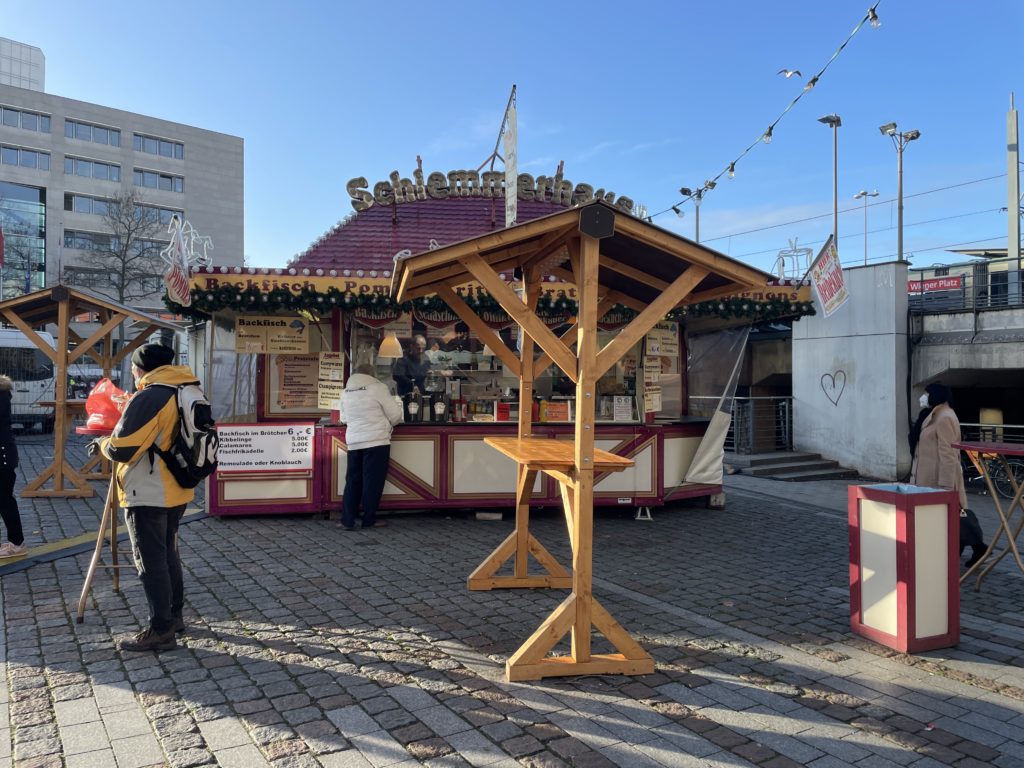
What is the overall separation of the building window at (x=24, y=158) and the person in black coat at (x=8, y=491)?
56214 mm

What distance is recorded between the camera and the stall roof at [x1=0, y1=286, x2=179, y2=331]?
9203 mm

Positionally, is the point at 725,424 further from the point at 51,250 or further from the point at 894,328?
the point at 51,250

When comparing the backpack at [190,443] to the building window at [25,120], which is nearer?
the backpack at [190,443]

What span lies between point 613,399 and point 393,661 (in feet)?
18.7

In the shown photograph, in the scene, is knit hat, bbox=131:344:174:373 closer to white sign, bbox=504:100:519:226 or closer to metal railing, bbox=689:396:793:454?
white sign, bbox=504:100:519:226

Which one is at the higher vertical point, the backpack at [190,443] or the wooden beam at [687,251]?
the wooden beam at [687,251]

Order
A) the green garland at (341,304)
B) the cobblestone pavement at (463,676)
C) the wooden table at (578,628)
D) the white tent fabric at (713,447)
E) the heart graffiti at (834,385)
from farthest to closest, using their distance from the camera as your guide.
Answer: the heart graffiti at (834,385) < the white tent fabric at (713,447) < the green garland at (341,304) < the wooden table at (578,628) < the cobblestone pavement at (463,676)

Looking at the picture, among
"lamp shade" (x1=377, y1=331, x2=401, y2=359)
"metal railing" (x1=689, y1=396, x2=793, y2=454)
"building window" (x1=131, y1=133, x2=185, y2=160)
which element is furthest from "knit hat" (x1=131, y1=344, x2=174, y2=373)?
"building window" (x1=131, y1=133, x2=185, y2=160)

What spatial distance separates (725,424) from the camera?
8953mm

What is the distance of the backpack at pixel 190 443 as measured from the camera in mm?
4254

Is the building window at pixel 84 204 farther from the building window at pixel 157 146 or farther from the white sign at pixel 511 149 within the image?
the white sign at pixel 511 149

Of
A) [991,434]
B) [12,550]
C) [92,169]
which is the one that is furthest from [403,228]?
[92,169]

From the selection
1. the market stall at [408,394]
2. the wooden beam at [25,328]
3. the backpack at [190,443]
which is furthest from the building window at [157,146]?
the backpack at [190,443]

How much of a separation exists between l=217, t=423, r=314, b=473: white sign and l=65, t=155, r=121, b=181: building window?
55.4m
